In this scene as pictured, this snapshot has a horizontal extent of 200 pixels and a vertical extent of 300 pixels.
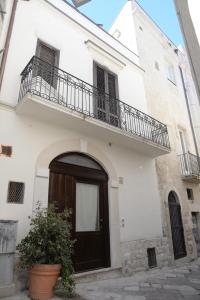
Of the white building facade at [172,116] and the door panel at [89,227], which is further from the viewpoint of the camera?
the white building facade at [172,116]

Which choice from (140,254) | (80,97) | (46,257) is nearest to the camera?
(46,257)

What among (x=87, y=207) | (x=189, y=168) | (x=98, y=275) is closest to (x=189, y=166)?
(x=189, y=168)

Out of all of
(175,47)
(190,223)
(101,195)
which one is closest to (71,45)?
(101,195)

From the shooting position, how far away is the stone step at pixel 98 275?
5.43 metres

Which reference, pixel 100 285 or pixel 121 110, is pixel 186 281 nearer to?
pixel 100 285

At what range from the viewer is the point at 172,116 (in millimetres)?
11617

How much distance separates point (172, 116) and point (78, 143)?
264 inches

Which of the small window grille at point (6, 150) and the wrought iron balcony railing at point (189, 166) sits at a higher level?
the wrought iron balcony railing at point (189, 166)

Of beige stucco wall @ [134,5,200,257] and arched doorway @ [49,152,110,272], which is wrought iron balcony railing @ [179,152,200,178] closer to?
beige stucco wall @ [134,5,200,257]

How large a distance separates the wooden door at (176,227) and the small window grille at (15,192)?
5995 mm

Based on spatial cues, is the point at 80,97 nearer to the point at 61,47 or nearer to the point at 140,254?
the point at 61,47

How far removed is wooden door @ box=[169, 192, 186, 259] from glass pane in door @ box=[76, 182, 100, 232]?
373cm

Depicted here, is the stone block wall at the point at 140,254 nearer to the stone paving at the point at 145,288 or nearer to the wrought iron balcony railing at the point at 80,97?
the stone paving at the point at 145,288

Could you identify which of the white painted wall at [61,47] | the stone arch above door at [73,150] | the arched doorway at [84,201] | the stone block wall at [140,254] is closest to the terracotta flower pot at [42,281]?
the arched doorway at [84,201]
